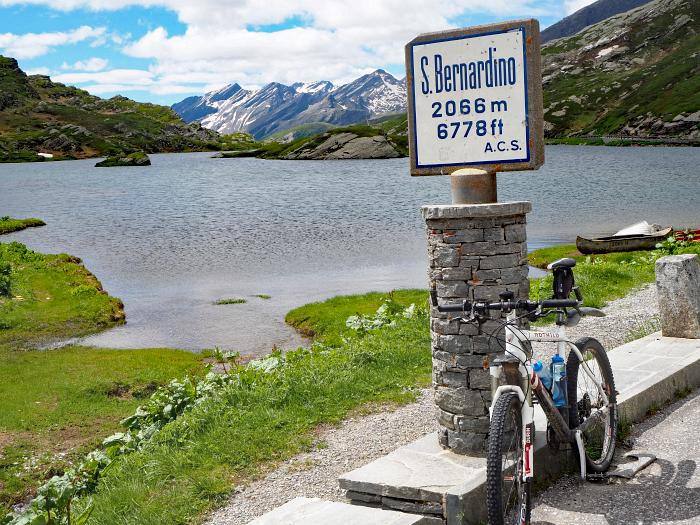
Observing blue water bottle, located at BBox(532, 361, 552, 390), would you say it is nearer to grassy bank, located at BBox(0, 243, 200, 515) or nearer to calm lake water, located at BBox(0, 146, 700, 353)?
grassy bank, located at BBox(0, 243, 200, 515)

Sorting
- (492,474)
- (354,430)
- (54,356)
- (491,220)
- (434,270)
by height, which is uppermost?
(491,220)

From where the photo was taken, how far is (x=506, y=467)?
7207mm

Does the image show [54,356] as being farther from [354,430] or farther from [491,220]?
[491,220]

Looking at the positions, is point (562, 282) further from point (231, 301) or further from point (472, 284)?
point (231, 301)

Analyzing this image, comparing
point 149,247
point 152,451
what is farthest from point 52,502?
point 149,247

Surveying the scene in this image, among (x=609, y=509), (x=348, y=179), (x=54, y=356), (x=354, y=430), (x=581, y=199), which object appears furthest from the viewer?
(x=348, y=179)

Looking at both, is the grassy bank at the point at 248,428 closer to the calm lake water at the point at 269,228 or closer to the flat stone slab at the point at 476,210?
the flat stone slab at the point at 476,210

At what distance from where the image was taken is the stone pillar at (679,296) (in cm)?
1420

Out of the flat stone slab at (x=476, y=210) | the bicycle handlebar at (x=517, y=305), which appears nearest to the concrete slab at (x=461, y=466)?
the bicycle handlebar at (x=517, y=305)

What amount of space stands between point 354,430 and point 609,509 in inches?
182

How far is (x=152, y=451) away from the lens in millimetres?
11984

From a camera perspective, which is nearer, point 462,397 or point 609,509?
point 609,509

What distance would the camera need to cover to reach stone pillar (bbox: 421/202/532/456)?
30.0ft

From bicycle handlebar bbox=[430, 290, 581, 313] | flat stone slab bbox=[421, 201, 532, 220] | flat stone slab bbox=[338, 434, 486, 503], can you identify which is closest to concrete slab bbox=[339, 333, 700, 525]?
flat stone slab bbox=[338, 434, 486, 503]
